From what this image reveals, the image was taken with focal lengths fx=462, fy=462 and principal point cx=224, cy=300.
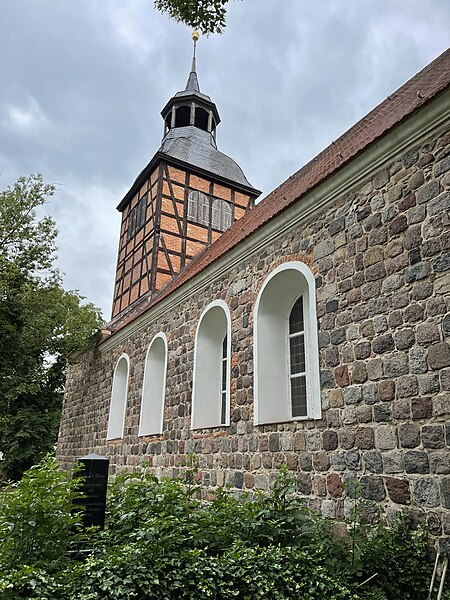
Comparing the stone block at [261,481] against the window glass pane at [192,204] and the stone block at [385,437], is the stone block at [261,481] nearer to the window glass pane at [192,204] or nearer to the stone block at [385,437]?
the stone block at [385,437]

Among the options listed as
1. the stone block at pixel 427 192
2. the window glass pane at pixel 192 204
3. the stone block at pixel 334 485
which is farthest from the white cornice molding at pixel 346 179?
the window glass pane at pixel 192 204

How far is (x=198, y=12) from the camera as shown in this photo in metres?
3.80

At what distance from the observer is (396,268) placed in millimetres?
4398

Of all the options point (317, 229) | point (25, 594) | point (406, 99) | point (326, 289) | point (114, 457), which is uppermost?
point (406, 99)

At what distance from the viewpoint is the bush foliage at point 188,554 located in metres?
2.88

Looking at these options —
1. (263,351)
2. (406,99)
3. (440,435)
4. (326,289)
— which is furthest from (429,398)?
(406,99)

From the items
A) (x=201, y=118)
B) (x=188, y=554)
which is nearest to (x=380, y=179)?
(x=188, y=554)

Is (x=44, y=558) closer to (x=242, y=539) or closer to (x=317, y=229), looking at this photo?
(x=242, y=539)

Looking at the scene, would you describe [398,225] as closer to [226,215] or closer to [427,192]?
[427,192]

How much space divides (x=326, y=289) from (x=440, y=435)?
2.01 metres

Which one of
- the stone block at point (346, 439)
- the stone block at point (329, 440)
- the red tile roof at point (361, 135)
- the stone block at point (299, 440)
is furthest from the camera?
the red tile roof at point (361, 135)

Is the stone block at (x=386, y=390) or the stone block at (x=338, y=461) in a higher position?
the stone block at (x=386, y=390)

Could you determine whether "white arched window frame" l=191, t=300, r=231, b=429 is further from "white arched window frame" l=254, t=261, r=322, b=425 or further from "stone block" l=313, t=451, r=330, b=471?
"stone block" l=313, t=451, r=330, b=471

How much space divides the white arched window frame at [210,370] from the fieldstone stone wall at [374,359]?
1.09 metres
